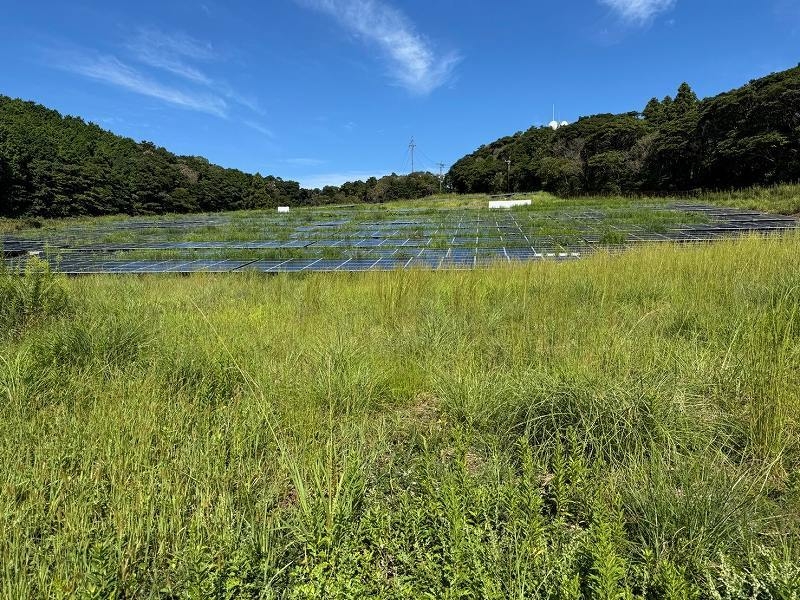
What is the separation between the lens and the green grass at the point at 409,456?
57.4 inches

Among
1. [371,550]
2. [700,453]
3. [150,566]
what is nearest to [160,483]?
[150,566]

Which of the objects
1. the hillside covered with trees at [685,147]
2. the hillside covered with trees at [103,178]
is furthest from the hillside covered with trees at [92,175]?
the hillside covered with trees at [685,147]

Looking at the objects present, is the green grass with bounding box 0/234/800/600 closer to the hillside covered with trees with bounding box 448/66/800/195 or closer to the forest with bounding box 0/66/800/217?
the hillside covered with trees with bounding box 448/66/800/195

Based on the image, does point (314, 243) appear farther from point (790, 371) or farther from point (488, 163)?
point (488, 163)

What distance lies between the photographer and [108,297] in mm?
5199

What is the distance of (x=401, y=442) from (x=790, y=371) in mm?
2382

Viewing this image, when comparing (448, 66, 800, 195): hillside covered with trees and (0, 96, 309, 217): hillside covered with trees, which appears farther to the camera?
(0, 96, 309, 217): hillside covered with trees

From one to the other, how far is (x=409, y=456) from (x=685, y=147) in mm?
36727

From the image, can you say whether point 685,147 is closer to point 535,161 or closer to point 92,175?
point 535,161

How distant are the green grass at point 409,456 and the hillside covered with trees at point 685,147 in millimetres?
27645

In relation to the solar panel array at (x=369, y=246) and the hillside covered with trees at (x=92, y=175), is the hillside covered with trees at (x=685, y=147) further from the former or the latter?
the hillside covered with trees at (x=92, y=175)

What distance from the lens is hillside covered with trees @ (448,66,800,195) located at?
78.4 feet

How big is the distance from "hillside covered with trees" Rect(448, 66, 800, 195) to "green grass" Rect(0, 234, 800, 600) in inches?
1088

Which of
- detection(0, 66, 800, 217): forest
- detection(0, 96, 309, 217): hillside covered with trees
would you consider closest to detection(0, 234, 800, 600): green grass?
detection(0, 66, 800, 217): forest
